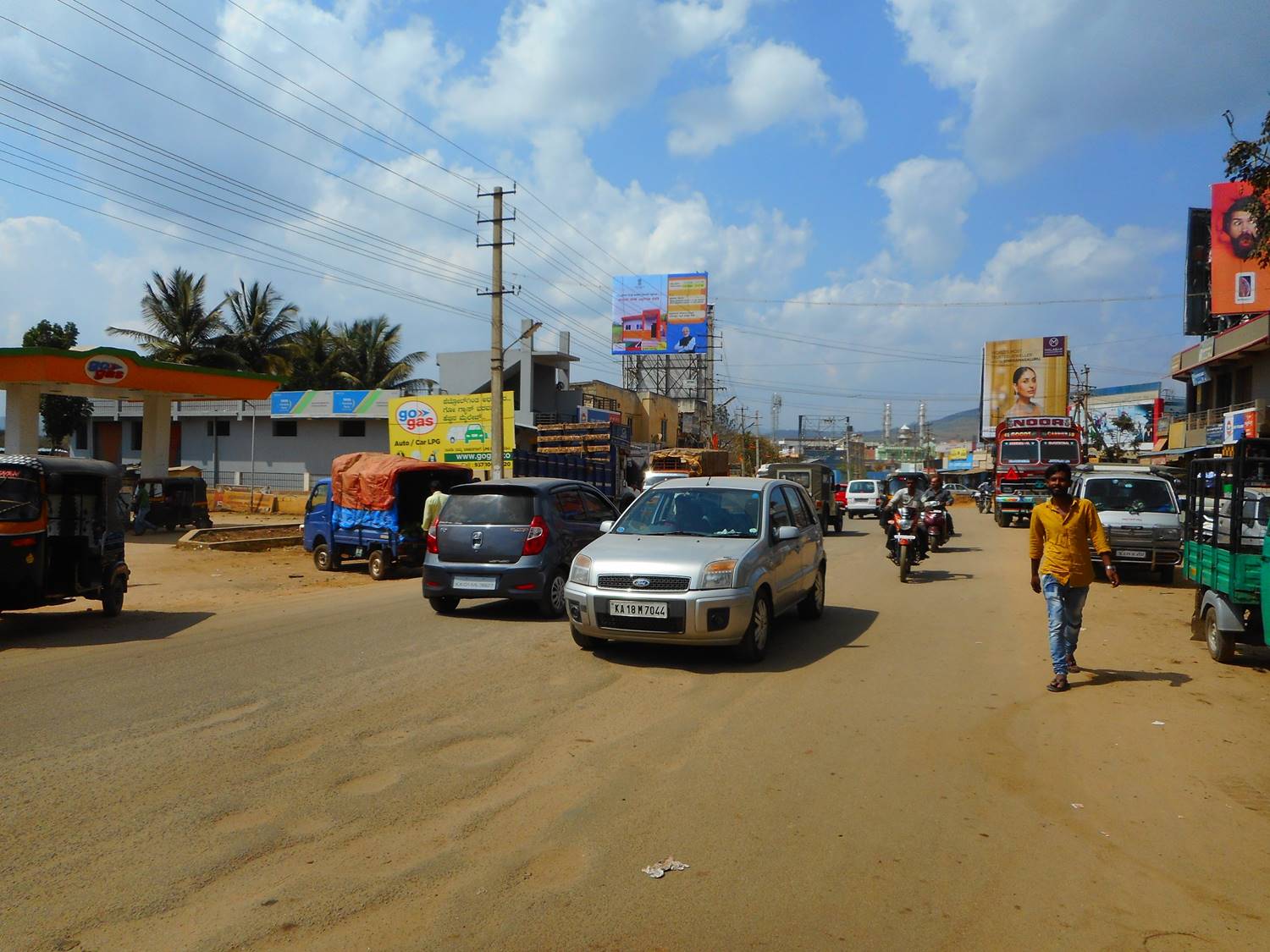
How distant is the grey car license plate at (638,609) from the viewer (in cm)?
814

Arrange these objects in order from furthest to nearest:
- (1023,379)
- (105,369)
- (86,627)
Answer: (1023,379)
(105,369)
(86,627)

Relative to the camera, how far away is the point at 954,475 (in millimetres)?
112250

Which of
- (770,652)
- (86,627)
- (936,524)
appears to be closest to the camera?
(770,652)

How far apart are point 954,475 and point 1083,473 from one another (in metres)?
98.5

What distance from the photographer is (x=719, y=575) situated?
8188 mm

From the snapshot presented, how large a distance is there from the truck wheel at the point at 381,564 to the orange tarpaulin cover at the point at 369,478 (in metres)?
0.80

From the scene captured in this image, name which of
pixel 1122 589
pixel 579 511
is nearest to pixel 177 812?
pixel 579 511

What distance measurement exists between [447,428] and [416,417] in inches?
60.7

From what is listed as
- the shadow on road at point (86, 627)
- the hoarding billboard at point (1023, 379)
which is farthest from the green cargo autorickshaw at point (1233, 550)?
the hoarding billboard at point (1023, 379)

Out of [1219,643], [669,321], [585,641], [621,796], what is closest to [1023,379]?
[669,321]

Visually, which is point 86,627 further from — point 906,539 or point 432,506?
point 906,539

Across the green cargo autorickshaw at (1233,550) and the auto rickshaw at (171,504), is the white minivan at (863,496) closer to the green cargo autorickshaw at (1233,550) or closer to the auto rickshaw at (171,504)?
the auto rickshaw at (171,504)

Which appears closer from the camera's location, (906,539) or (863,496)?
(906,539)

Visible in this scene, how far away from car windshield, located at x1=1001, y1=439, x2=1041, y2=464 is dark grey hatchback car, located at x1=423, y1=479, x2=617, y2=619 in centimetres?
2597
